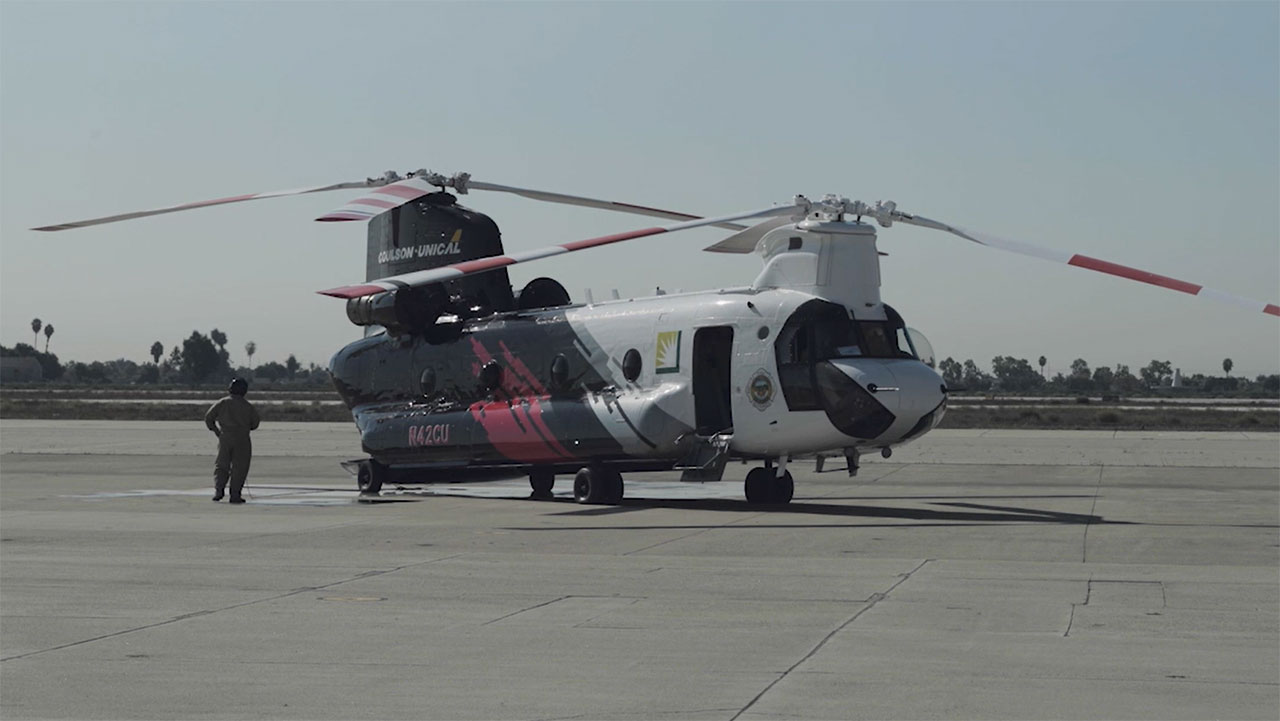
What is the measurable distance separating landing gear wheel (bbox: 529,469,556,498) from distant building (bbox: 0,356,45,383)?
582 feet

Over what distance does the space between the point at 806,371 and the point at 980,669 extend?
425 inches

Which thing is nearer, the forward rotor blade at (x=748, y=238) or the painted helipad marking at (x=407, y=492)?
the forward rotor blade at (x=748, y=238)

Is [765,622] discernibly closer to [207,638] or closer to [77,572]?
[207,638]

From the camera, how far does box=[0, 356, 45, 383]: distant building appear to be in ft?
609

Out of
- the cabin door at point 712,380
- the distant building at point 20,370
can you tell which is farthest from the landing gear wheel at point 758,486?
the distant building at point 20,370

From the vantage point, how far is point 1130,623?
31.8 feet

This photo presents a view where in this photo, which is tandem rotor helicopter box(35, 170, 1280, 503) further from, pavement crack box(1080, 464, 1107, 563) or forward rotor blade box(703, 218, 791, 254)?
pavement crack box(1080, 464, 1107, 563)

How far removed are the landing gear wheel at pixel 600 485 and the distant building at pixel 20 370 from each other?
17955 cm

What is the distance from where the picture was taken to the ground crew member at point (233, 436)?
21.0 meters

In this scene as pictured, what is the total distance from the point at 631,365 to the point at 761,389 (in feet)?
7.42

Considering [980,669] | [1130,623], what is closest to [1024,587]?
[1130,623]

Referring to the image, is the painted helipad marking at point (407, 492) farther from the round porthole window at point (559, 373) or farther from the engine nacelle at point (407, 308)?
the engine nacelle at point (407, 308)

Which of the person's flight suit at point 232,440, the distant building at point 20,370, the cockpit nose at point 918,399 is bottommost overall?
the person's flight suit at point 232,440

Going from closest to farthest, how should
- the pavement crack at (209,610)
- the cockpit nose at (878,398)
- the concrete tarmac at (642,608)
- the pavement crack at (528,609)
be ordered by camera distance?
the concrete tarmac at (642,608) → the pavement crack at (209,610) → the pavement crack at (528,609) → the cockpit nose at (878,398)
